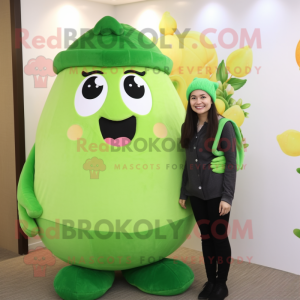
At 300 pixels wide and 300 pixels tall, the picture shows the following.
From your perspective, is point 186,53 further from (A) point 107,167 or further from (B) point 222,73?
(A) point 107,167

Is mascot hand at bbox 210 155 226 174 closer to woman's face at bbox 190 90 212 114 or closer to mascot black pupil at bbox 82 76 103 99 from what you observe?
woman's face at bbox 190 90 212 114

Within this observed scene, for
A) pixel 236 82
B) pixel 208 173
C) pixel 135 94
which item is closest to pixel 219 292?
pixel 208 173

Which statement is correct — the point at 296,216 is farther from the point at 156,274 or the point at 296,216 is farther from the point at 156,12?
the point at 156,12

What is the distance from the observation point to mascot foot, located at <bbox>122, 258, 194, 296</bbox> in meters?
2.27

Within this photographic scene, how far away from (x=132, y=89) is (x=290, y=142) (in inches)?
47.2

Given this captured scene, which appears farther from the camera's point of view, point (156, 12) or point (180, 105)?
point (156, 12)

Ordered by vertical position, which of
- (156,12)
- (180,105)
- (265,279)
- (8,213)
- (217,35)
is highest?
(156,12)

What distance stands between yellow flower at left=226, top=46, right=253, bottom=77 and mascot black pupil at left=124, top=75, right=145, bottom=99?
3.27 ft

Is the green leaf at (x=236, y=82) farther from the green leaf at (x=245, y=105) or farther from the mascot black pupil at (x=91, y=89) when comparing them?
the mascot black pupil at (x=91, y=89)

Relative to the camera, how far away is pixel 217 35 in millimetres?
2924

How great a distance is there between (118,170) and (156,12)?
175 cm

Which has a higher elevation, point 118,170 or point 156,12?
point 156,12

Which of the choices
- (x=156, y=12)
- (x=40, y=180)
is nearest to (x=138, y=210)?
(x=40, y=180)

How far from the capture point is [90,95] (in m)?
2.12
